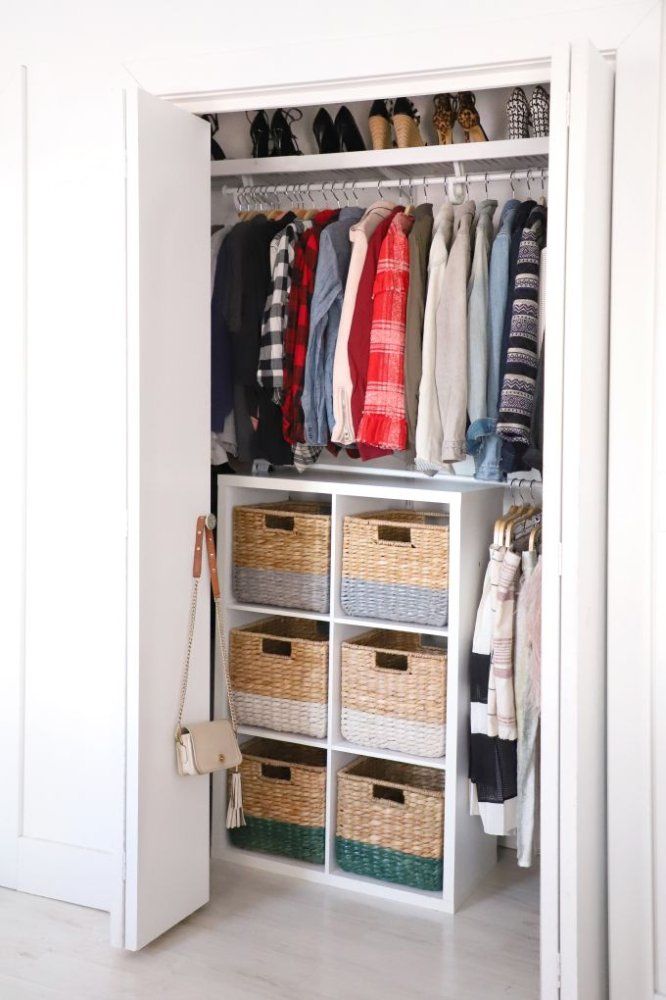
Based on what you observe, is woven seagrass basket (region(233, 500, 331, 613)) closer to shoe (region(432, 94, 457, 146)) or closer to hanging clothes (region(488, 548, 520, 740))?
hanging clothes (region(488, 548, 520, 740))

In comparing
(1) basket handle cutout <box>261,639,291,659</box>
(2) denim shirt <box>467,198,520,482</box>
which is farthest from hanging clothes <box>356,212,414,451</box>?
(1) basket handle cutout <box>261,639,291,659</box>

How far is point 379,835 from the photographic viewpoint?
3195 millimetres

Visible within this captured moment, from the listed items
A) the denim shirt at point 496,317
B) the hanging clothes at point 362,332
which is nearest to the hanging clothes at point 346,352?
the hanging clothes at point 362,332

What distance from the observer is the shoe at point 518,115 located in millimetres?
3139

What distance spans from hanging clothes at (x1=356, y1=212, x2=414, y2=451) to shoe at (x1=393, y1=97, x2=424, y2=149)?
429 mm

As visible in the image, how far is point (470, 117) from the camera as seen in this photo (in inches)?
129

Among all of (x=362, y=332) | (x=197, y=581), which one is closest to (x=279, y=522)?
(x=197, y=581)

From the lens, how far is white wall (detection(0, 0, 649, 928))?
9.44 feet
